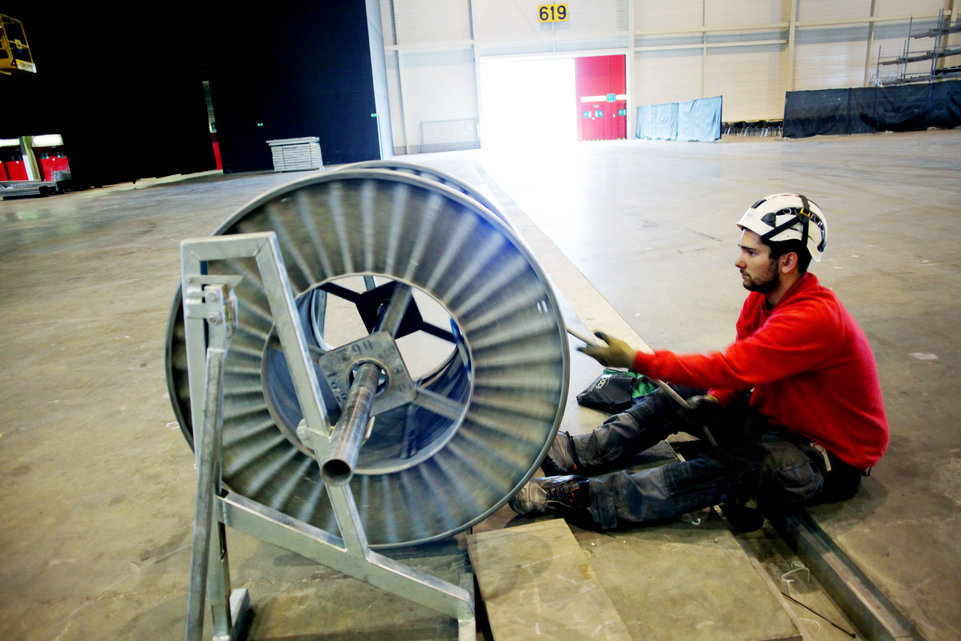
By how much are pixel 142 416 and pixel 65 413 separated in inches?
15.7

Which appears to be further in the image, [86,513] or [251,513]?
[86,513]

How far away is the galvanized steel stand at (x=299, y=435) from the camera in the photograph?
3.99 ft

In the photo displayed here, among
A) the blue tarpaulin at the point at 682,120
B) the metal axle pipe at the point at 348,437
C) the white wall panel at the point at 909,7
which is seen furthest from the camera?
the white wall panel at the point at 909,7

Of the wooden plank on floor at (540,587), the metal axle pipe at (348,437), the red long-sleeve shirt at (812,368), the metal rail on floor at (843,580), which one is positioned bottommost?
the metal rail on floor at (843,580)

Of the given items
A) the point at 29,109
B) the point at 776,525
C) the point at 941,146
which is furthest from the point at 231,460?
the point at 29,109

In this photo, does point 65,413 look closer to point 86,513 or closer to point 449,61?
point 86,513

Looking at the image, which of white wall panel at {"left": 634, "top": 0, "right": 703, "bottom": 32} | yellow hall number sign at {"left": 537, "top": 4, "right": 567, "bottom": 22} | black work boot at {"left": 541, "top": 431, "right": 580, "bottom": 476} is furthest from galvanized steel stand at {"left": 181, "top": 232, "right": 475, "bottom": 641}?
white wall panel at {"left": 634, "top": 0, "right": 703, "bottom": 32}

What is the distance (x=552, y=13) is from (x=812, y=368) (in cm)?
2618

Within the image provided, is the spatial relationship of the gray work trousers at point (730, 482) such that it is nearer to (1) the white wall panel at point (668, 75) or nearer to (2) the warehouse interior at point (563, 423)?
(2) the warehouse interior at point (563, 423)

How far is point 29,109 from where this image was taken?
18.0m

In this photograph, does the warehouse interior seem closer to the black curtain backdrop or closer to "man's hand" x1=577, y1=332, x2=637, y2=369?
"man's hand" x1=577, y1=332, x2=637, y2=369

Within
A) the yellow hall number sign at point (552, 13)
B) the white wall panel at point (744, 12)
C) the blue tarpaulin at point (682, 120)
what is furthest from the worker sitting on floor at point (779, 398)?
the white wall panel at point (744, 12)

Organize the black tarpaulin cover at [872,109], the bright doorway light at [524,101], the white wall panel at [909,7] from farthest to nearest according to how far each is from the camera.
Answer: the bright doorway light at [524,101]
the white wall panel at [909,7]
the black tarpaulin cover at [872,109]

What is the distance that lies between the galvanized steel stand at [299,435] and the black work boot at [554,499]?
47cm
